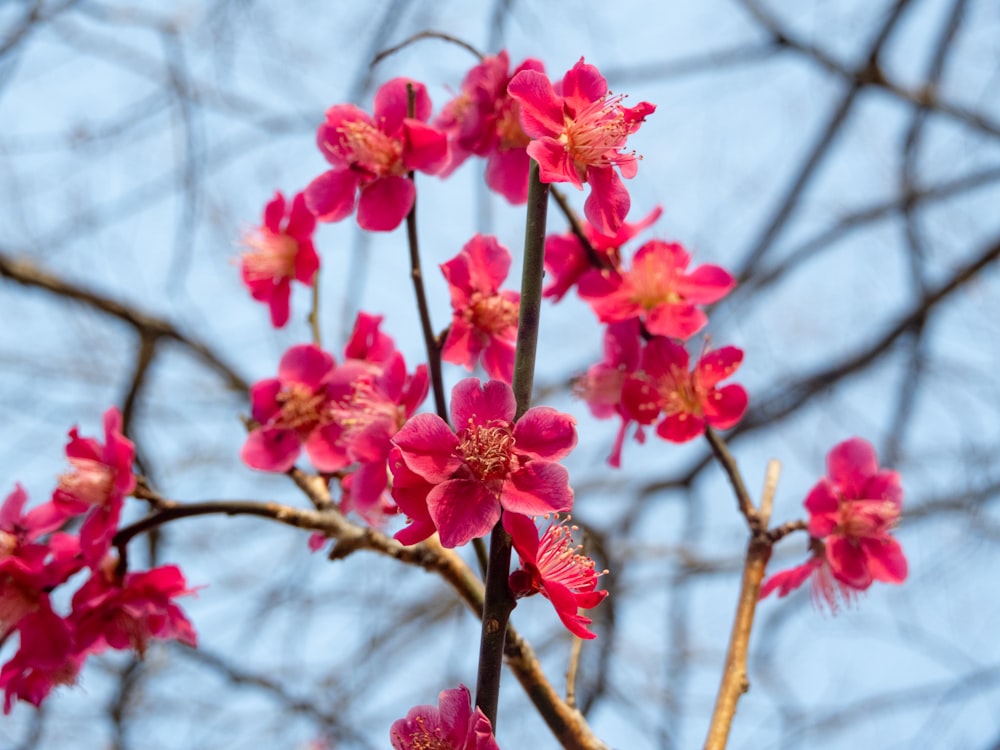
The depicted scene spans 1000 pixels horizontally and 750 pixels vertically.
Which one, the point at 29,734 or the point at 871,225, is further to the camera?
the point at 871,225

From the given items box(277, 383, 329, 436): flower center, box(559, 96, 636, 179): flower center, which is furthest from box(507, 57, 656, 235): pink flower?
box(277, 383, 329, 436): flower center

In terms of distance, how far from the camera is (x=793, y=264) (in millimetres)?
3521

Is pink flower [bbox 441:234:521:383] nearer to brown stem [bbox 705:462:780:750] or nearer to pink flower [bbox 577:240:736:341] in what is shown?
pink flower [bbox 577:240:736:341]

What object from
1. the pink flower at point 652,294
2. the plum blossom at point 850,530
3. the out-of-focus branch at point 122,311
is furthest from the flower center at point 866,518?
the out-of-focus branch at point 122,311

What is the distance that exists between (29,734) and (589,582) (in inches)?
117

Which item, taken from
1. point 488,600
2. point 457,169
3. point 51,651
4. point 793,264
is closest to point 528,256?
point 488,600

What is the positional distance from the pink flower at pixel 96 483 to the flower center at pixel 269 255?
32 centimetres

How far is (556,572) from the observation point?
0.82 m

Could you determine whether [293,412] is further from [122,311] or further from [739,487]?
[122,311]

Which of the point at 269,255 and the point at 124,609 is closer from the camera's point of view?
the point at 124,609

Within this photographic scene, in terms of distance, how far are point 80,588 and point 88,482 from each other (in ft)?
0.38

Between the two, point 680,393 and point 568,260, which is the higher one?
point 568,260

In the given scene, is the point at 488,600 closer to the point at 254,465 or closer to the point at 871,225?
the point at 254,465

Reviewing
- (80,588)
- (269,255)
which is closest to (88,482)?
(80,588)
